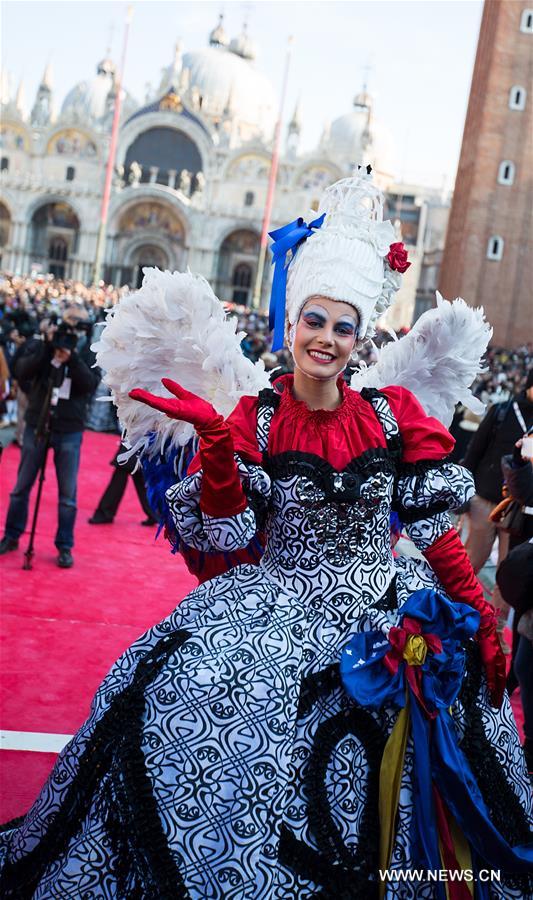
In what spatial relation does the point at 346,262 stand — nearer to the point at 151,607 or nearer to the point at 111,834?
the point at 111,834

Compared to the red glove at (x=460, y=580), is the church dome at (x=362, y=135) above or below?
above

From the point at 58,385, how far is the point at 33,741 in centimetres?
301

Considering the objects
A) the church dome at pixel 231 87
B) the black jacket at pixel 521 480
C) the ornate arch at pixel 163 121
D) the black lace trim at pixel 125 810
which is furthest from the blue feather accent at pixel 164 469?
the church dome at pixel 231 87

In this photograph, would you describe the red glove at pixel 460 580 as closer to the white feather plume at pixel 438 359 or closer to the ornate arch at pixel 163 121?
the white feather plume at pixel 438 359

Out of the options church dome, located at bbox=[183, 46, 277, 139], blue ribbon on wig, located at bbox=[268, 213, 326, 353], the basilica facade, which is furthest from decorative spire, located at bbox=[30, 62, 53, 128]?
blue ribbon on wig, located at bbox=[268, 213, 326, 353]

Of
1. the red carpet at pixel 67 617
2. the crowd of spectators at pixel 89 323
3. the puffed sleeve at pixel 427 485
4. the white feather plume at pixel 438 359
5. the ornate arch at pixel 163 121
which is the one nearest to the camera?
the puffed sleeve at pixel 427 485

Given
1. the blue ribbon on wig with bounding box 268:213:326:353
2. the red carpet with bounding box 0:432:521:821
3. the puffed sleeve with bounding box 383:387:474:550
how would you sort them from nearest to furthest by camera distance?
the puffed sleeve with bounding box 383:387:474:550
the blue ribbon on wig with bounding box 268:213:326:353
the red carpet with bounding box 0:432:521:821

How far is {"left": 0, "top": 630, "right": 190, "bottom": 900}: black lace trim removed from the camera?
→ 6.54 feet

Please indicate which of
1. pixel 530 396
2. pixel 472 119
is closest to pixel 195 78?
pixel 472 119

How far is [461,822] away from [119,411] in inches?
62.7

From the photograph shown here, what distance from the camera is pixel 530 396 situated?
5.54 m

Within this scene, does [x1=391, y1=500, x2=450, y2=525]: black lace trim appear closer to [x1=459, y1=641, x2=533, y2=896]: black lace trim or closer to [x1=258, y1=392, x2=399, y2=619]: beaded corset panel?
[x1=258, y1=392, x2=399, y2=619]: beaded corset panel

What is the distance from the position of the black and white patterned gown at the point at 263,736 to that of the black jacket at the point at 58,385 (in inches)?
151

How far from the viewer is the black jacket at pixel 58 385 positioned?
6191 mm
